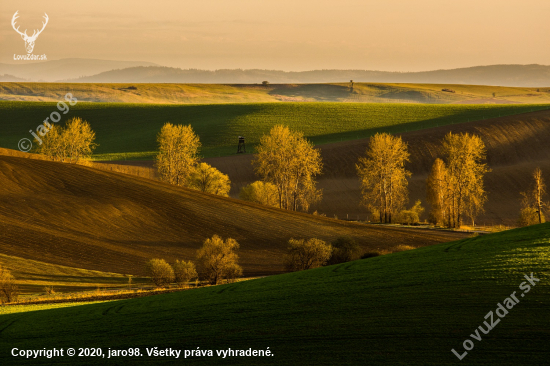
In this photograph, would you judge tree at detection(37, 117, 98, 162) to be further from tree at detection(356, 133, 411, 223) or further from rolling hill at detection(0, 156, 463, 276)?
tree at detection(356, 133, 411, 223)

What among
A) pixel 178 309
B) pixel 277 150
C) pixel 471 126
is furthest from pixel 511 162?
pixel 178 309

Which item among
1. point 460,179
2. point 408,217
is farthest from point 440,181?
point 408,217

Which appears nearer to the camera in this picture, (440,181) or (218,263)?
(218,263)

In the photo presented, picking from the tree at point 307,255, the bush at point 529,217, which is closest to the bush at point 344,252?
the tree at point 307,255

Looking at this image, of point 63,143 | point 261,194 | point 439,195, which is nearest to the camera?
point 439,195

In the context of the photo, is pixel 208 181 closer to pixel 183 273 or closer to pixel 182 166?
pixel 182 166

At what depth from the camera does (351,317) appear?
18.5 m

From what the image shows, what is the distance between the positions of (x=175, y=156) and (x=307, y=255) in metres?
56.5

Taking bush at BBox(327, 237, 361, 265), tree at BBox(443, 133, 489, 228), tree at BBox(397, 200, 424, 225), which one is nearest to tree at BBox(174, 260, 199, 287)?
bush at BBox(327, 237, 361, 265)

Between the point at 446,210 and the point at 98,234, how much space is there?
1847 inches

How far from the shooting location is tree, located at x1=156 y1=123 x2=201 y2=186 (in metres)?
92.8

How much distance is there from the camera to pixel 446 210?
253 ft

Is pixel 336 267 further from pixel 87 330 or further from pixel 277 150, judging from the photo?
pixel 277 150

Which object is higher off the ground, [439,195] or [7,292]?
[439,195]
